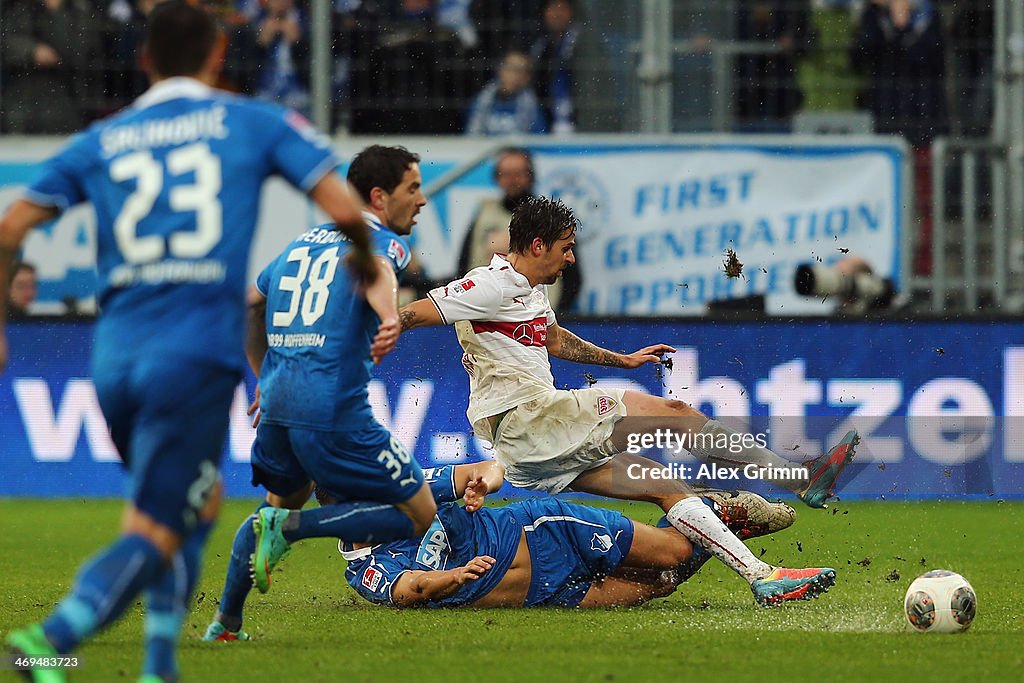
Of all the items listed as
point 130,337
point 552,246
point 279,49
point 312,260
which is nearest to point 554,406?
point 552,246

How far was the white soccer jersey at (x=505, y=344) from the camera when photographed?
7.49 meters

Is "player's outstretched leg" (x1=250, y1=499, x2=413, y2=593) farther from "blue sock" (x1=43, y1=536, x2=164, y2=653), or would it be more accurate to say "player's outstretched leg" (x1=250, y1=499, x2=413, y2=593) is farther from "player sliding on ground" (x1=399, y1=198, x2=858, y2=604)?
"blue sock" (x1=43, y1=536, x2=164, y2=653)

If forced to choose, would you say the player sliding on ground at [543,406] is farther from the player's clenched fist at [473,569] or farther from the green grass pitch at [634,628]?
the player's clenched fist at [473,569]

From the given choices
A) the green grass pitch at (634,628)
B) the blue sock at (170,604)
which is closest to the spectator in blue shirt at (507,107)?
the green grass pitch at (634,628)

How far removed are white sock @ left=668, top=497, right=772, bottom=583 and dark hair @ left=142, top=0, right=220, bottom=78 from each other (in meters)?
3.40

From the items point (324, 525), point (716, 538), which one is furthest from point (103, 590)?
point (716, 538)

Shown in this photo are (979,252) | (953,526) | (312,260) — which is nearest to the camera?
(312,260)

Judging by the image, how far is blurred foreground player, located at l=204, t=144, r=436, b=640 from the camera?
5992mm

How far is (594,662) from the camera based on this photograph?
5.62 meters

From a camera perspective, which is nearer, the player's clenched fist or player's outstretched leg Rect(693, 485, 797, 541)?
the player's clenched fist

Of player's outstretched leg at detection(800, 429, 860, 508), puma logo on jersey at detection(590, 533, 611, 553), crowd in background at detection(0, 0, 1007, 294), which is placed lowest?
puma logo on jersey at detection(590, 533, 611, 553)

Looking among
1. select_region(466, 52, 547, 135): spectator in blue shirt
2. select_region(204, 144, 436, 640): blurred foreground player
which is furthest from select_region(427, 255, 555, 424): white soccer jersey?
select_region(466, 52, 547, 135): spectator in blue shirt

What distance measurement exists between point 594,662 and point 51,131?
916cm

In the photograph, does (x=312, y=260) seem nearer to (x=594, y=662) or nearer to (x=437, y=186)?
(x=594, y=662)
